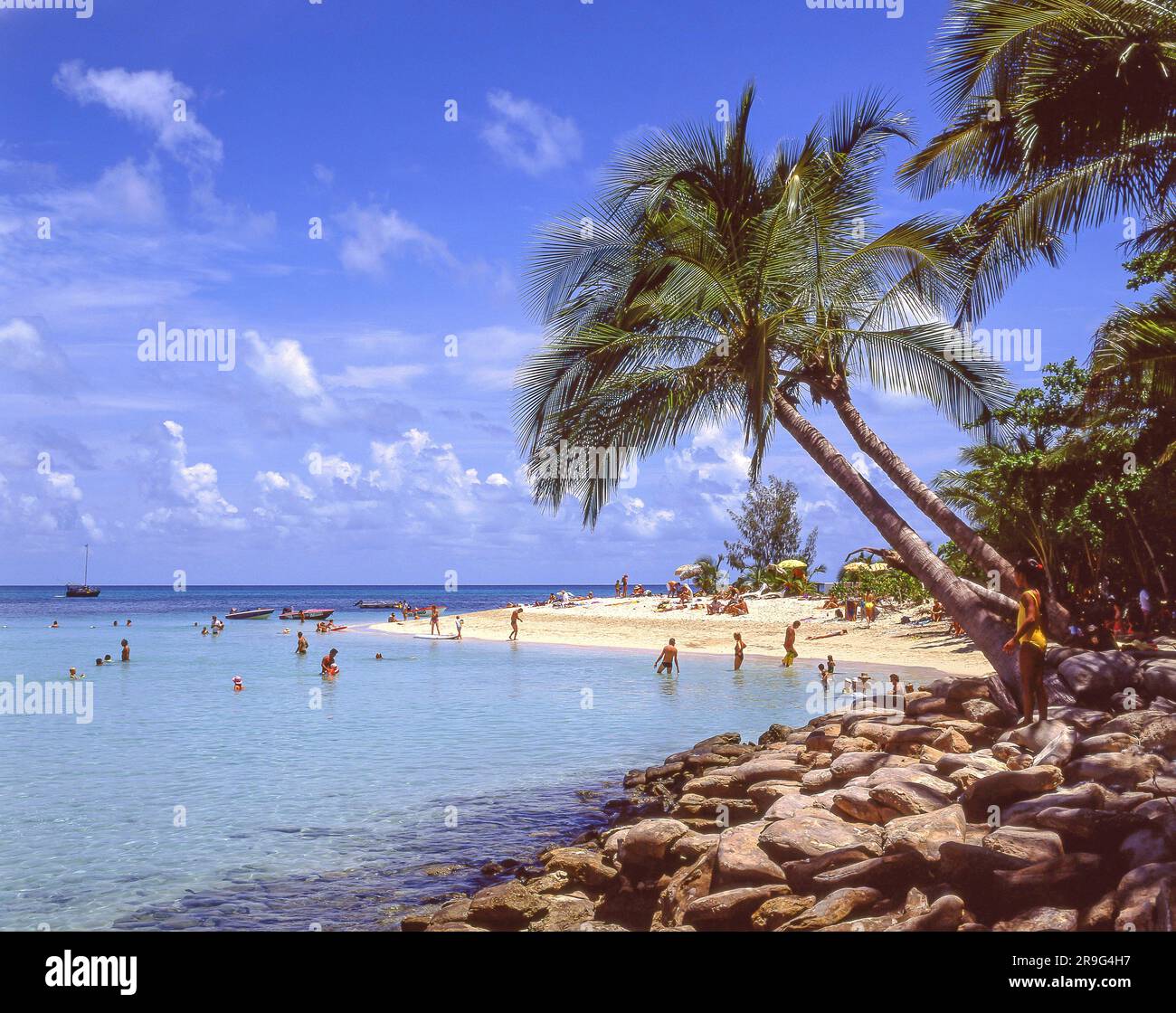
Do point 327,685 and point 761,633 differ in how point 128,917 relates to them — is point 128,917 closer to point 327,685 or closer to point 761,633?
point 327,685

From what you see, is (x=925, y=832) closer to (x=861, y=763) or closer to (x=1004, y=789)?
(x=1004, y=789)

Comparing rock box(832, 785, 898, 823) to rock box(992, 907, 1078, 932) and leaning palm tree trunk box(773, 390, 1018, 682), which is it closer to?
rock box(992, 907, 1078, 932)

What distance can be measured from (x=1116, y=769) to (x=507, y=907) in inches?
211

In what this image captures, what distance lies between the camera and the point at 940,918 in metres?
5.78

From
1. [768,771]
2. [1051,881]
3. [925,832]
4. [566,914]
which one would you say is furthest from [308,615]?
[1051,881]

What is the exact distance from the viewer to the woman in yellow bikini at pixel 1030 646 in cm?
956

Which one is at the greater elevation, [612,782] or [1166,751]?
[1166,751]

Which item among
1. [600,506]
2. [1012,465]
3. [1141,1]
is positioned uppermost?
[1141,1]

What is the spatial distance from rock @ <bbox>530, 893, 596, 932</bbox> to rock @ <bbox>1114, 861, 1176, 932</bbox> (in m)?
4.06

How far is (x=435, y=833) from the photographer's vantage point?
11.5 meters
